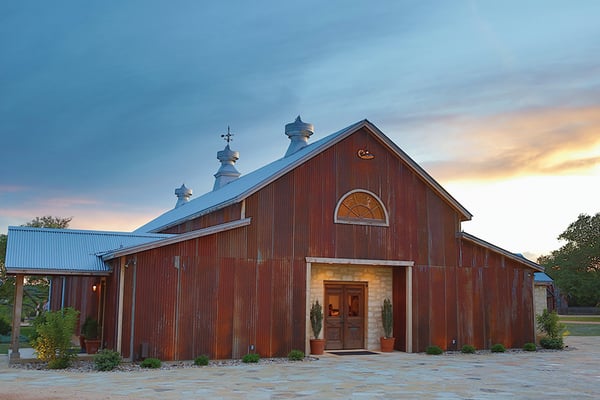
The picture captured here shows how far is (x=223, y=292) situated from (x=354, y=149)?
19.1 feet

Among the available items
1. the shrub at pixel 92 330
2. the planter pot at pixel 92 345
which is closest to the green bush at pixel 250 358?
the planter pot at pixel 92 345

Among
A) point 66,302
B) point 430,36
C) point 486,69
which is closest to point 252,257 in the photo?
point 430,36

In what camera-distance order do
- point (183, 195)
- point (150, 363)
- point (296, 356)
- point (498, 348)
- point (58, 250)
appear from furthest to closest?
point (183, 195)
point (498, 348)
point (58, 250)
point (296, 356)
point (150, 363)

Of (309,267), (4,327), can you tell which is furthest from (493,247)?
(4,327)

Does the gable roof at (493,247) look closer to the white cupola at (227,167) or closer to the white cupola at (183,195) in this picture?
the white cupola at (227,167)

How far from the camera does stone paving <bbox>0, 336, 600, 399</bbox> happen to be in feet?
35.2

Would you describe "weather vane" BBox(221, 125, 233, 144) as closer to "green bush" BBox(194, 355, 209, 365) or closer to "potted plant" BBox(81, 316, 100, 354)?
"potted plant" BBox(81, 316, 100, 354)

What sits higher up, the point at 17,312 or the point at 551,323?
the point at 17,312

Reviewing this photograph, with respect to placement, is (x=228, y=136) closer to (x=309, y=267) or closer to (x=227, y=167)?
(x=227, y=167)

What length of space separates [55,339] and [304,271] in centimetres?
656

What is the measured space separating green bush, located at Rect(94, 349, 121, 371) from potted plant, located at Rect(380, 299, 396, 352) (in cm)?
807

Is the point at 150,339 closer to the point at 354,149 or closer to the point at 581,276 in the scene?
the point at 354,149

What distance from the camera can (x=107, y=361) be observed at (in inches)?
542

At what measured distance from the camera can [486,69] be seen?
687 inches
